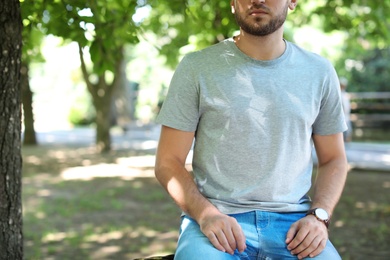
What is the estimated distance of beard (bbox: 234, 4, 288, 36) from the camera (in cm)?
257

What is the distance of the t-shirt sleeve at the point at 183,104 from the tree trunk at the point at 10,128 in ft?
3.13

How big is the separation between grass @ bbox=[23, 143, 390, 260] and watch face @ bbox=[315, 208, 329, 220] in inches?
152

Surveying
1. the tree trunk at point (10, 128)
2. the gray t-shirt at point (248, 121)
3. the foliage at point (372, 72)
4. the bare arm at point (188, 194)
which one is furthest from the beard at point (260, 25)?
the foliage at point (372, 72)

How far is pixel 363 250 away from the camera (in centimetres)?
649

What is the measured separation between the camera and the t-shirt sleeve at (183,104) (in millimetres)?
2555

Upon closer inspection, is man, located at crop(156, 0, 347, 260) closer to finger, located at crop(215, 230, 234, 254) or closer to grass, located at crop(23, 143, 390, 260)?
finger, located at crop(215, 230, 234, 254)

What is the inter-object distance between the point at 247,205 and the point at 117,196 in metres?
7.56

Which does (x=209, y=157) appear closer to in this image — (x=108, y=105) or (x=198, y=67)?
Answer: (x=198, y=67)

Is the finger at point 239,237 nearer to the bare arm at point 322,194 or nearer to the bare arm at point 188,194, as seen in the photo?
the bare arm at point 188,194

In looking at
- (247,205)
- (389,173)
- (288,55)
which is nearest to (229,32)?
(288,55)

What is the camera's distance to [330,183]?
107 inches

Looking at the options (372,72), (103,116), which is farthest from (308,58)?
(372,72)

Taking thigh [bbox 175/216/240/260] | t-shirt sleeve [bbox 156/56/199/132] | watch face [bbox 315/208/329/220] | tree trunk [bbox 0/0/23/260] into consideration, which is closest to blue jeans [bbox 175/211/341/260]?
thigh [bbox 175/216/240/260]

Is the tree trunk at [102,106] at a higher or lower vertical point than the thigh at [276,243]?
lower
